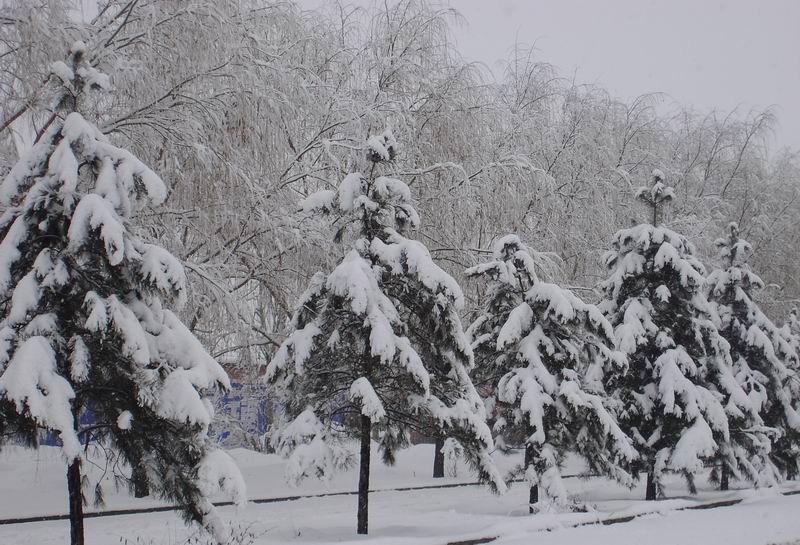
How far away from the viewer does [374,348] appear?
1116 cm

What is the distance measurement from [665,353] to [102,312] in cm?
1224

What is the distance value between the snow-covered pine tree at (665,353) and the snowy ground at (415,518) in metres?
1.35

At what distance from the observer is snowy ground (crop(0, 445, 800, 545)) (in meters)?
11.4

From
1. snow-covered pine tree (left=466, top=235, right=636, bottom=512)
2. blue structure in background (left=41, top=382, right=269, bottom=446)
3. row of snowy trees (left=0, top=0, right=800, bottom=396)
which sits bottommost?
blue structure in background (left=41, top=382, right=269, bottom=446)

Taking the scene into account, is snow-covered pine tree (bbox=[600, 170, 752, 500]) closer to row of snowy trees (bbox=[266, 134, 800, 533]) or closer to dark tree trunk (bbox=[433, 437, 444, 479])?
row of snowy trees (bbox=[266, 134, 800, 533])

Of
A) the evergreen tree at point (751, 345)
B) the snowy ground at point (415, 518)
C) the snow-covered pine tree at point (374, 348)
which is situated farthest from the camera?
the evergreen tree at point (751, 345)

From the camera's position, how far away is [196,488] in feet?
28.9

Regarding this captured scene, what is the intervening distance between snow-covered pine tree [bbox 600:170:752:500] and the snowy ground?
1.35 m

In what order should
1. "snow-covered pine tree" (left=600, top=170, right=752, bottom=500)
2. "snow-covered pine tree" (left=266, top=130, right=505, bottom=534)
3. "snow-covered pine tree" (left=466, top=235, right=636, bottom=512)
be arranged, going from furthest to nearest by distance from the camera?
"snow-covered pine tree" (left=600, top=170, right=752, bottom=500) → "snow-covered pine tree" (left=466, top=235, right=636, bottom=512) → "snow-covered pine tree" (left=266, top=130, right=505, bottom=534)

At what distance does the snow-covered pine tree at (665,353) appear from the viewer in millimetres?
15883

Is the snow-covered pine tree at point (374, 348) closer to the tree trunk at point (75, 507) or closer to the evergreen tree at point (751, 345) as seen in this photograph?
the tree trunk at point (75, 507)

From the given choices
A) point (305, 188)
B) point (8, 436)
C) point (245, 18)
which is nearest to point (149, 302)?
point (8, 436)

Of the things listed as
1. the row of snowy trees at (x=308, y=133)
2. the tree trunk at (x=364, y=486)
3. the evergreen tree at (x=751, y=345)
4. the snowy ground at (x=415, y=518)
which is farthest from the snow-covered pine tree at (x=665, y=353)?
the tree trunk at (x=364, y=486)

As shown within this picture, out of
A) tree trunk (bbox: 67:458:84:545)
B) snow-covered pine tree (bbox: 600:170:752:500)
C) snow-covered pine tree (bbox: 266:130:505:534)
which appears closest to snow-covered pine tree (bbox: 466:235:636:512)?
snow-covered pine tree (bbox: 600:170:752:500)
